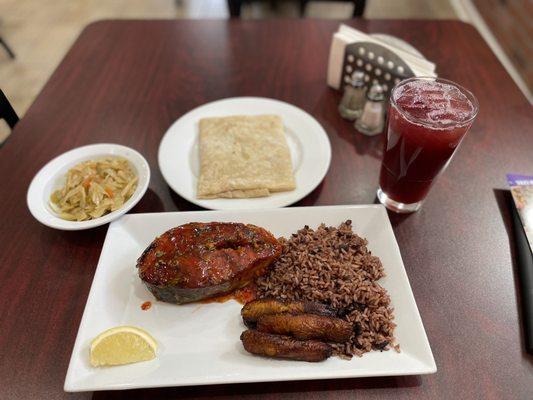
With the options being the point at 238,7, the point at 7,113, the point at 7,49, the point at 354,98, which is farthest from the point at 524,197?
the point at 7,49

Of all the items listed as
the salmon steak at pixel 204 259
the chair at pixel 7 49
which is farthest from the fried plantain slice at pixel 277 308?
the chair at pixel 7 49

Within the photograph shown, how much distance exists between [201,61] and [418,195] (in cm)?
169

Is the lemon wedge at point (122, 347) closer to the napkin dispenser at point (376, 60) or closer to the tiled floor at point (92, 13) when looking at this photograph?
the napkin dispenser at point (376, 60)

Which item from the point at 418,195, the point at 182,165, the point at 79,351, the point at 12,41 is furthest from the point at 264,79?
the point at 12,41

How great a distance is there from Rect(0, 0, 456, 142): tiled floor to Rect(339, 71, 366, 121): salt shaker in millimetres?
3635

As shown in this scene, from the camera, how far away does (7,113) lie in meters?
2.12

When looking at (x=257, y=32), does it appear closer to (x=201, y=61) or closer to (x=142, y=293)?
(x=201, y=61)

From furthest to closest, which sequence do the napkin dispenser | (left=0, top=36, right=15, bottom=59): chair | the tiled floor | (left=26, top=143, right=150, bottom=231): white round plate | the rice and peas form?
the tiled floor → (left=0, top=36, right=15, bottom=59): chair → the napkin dispenser → (left=26, top=143, right=150, bottom=231): white round plate → the rice and peas

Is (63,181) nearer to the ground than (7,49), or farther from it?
farther from it

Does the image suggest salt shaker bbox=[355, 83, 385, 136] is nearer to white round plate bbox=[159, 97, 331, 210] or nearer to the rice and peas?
white round plate bbox=[159, 97, 331, 210]

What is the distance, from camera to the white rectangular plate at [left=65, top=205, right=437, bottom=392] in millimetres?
1161

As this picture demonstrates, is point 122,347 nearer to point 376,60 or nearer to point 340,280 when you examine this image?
point 340,280

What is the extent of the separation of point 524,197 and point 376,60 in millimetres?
970

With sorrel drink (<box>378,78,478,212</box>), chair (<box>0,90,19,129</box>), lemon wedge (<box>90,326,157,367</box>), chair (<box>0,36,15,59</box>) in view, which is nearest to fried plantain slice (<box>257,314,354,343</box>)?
lemon wedge (<box>90,326,157,367</box>)
